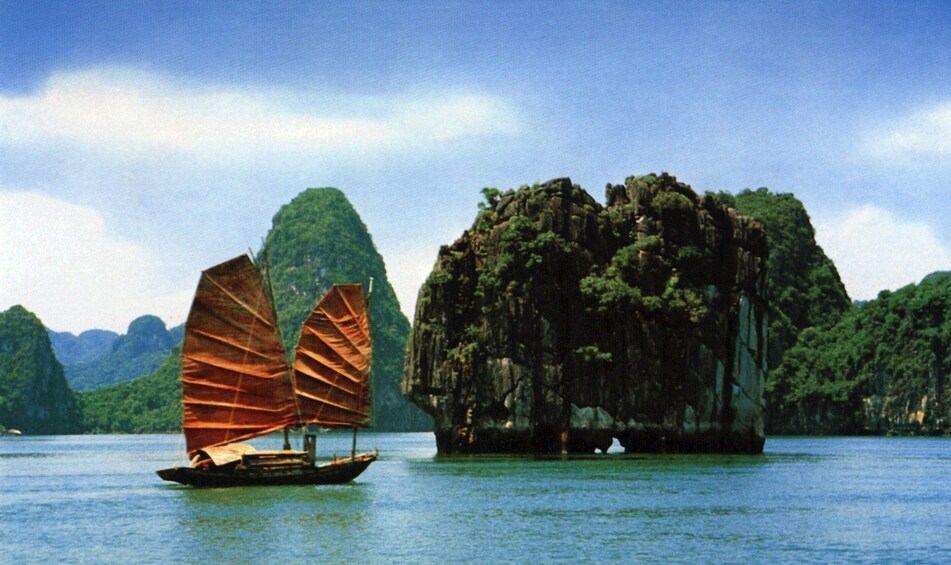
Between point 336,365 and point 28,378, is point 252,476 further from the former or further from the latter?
point 28,378

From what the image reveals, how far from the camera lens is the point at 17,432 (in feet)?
427

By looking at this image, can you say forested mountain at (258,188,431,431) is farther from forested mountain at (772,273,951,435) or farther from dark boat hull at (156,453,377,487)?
dark boat hull at (156,453,377,487)

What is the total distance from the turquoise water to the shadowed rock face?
6.82 meters

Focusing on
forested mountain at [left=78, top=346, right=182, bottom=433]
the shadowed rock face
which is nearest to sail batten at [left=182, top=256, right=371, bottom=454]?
the shadowed rock face

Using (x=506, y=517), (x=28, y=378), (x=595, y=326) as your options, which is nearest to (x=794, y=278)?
(x=595, y=326)

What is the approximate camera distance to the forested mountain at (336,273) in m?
141

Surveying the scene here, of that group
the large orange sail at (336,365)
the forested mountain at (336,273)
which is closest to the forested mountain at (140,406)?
the forested mountain at (336,273)

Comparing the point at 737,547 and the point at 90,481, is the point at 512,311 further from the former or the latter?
the point at 737,547

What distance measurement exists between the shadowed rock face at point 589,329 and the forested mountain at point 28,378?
313 feet

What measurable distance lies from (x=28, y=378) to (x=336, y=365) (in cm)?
10900

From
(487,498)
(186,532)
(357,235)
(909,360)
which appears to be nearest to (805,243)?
(909,360)

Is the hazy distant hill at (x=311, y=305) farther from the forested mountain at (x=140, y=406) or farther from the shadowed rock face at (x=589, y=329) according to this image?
the shadowed rock face at (x=589, y=329)

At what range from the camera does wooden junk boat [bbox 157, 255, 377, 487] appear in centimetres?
3048

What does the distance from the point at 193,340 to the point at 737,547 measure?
1530 cm
